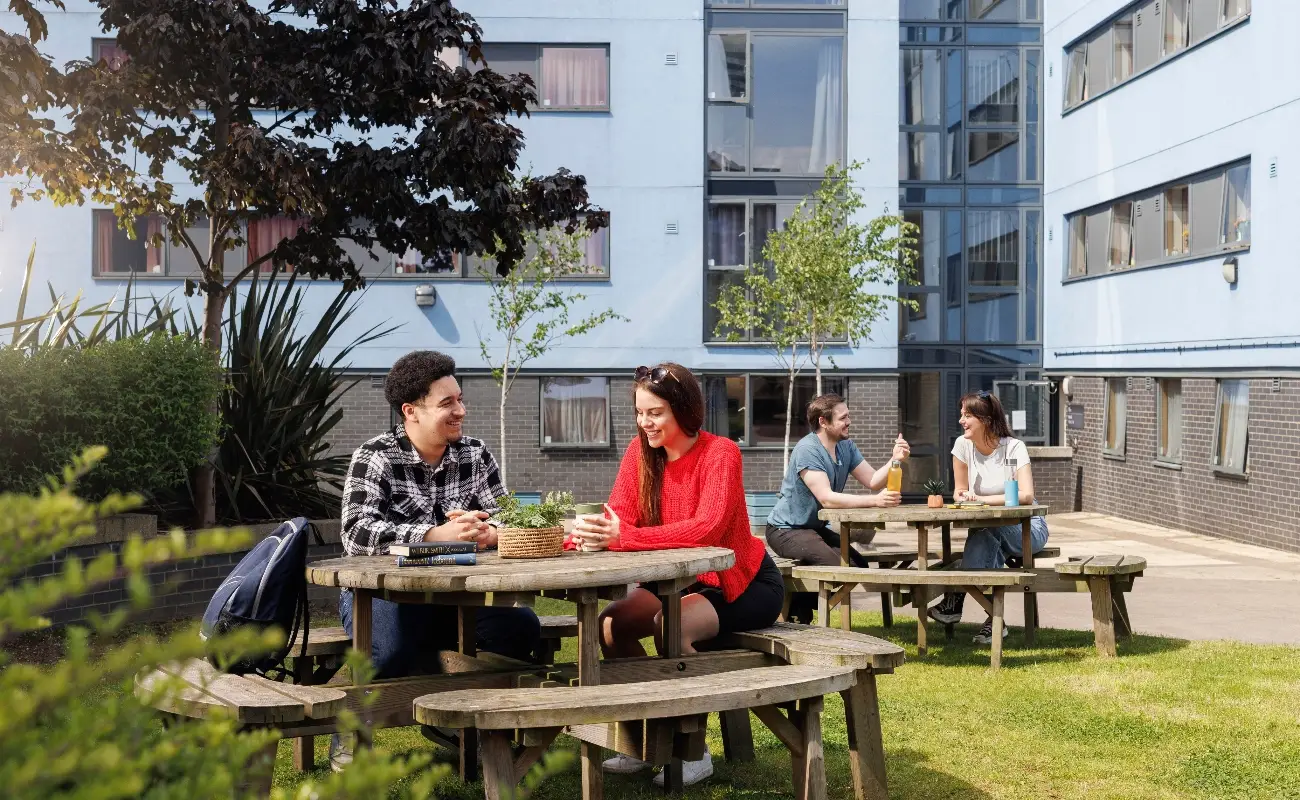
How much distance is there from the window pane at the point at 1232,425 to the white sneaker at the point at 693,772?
46.6ft

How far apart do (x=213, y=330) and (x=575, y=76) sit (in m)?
13.6

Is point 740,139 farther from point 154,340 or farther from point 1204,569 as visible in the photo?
point 154,340

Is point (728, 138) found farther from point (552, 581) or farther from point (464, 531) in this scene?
point (552, 581)

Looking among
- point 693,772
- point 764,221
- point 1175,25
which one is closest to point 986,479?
point 693,772

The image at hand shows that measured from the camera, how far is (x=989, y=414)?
932 centimetres

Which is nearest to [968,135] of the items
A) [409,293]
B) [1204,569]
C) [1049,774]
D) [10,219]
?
[409,293]

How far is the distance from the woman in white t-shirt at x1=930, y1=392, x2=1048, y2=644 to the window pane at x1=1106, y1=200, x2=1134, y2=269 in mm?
13019

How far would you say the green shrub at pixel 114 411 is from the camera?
8117mm

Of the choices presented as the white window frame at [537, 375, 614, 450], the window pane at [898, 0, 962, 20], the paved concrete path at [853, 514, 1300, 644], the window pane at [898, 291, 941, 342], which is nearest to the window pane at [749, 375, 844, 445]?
the white window frame at [537, 375, 614, 450]

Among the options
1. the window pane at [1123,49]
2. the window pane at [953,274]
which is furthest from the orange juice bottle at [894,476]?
the window pane at [953,274]

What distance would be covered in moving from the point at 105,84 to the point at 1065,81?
18.2 metres

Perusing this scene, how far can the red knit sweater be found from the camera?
17.9 ft

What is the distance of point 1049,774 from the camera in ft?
18.3

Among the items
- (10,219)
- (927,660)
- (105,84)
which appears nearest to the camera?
(927,660)
